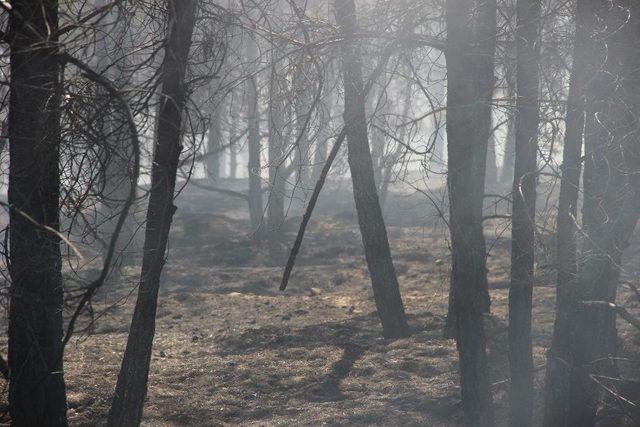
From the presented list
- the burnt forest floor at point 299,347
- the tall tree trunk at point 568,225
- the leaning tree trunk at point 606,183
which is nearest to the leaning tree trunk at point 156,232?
the burnt forest floor at point 299,347

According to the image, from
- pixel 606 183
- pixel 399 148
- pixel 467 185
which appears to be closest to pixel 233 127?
pixel 399 148

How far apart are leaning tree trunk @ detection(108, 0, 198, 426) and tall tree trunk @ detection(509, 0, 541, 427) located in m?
2.91

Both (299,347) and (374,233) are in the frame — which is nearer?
(299,347)

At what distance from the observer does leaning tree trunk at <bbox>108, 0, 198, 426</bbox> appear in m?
6.56

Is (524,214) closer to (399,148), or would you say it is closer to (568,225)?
(568,225)

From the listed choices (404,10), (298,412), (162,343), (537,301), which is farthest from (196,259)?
(404,10)

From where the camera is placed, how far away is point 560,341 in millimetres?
7797

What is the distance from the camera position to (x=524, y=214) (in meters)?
7.66

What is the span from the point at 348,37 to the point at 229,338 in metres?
6.05

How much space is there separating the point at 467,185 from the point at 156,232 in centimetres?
272

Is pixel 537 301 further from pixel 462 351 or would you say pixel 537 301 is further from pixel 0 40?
pixel 0 40

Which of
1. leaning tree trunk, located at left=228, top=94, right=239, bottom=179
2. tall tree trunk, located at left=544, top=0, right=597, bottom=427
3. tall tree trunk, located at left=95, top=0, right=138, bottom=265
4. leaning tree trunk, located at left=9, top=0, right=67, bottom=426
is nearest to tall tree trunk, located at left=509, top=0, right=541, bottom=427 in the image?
tall tree trunk, located at left=544, top=0, right=597, bottom=427

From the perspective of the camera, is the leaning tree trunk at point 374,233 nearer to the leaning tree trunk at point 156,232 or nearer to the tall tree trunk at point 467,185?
the tall tree trunk at point 467,185

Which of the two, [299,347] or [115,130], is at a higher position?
[115,130]
